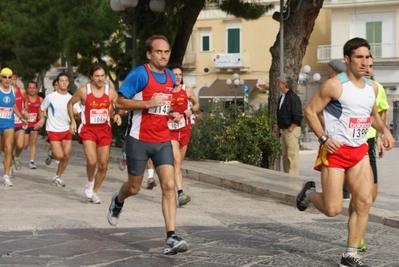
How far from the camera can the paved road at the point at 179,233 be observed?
24.5 feet

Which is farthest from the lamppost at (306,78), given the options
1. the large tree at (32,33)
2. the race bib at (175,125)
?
the race bib at (175,125)

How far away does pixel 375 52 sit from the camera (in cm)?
5041

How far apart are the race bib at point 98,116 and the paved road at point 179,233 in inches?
43.4

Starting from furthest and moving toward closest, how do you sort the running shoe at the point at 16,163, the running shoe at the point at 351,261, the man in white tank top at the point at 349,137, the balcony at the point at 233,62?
1. the balcony at the point at 233,62
2. the running shoe at the point at 16,163
3. the man in white tank top at the point at 349,137
4. the running shoe at the point at 351,261

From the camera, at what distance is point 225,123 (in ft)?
57.5

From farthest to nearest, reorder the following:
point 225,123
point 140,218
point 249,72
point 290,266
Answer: point 249,72, point 225,123, point 140,218, point 290,266

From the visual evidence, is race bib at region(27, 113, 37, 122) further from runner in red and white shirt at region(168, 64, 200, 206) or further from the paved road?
runner in red and white shirt at region(168, 64, 200, 206)

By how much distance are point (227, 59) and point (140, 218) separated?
46.1 meters

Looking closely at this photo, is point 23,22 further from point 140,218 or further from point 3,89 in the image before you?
point 140,218

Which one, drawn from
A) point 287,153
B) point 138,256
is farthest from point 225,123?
point 138,256

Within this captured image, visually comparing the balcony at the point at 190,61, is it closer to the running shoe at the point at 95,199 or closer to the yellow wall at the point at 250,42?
the yellow wall at the point at 250,42

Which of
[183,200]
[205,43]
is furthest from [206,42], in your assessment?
[183,200]

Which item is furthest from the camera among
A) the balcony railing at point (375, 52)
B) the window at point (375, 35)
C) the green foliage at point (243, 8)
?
the window at point (375, 35)

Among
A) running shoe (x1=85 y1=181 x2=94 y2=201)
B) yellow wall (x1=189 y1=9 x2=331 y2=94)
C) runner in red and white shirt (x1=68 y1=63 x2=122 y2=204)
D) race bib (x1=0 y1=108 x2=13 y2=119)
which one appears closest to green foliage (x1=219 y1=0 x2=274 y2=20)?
race bib (x1=0 y1=108 x2=13 y2=119)
